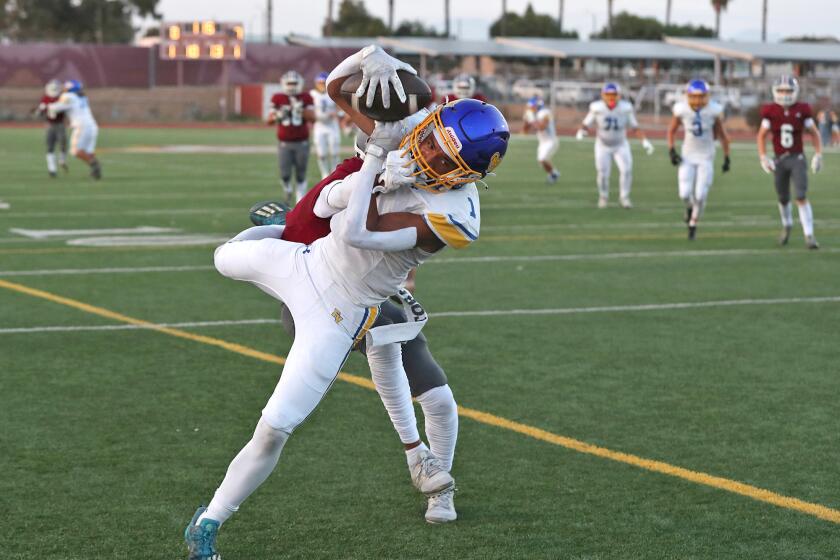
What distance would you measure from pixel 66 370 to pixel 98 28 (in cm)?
9392

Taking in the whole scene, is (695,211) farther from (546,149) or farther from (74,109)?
(74,109)

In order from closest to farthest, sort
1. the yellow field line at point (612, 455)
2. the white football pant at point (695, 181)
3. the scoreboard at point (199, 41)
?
1. the yellow field line at point (612, 455)
2. the white football pant at point (695, 181)
3. the scoreboard at point (199, 41)

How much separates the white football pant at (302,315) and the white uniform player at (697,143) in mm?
11987

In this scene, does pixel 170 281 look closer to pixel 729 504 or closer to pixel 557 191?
pixel 729 504

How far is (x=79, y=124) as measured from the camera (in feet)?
84.2

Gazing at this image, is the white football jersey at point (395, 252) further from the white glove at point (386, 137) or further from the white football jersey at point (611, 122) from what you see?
the white football jersey at point (611, 122)

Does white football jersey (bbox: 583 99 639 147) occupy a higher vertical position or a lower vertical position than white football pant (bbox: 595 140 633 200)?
higher

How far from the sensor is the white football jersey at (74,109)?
2578 centimetres

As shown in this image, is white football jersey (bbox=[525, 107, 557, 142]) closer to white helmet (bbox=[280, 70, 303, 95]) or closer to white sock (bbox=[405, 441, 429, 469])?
white helmet (bbox=[280, 70, 303, 95])

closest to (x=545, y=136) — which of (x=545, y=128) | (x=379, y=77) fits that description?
(x=545, y=128)

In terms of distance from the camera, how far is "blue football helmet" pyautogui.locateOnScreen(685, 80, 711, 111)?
16844 mm

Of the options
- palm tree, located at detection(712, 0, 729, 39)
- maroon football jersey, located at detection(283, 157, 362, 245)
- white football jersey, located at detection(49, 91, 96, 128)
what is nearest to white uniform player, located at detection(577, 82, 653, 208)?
white football jersey, located at detection(49, 91, 96, 128)

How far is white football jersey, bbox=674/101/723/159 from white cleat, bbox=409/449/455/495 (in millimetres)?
11666

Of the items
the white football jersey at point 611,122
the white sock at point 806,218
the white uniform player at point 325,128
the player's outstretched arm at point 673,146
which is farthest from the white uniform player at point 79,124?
the white sock at point 806,218
